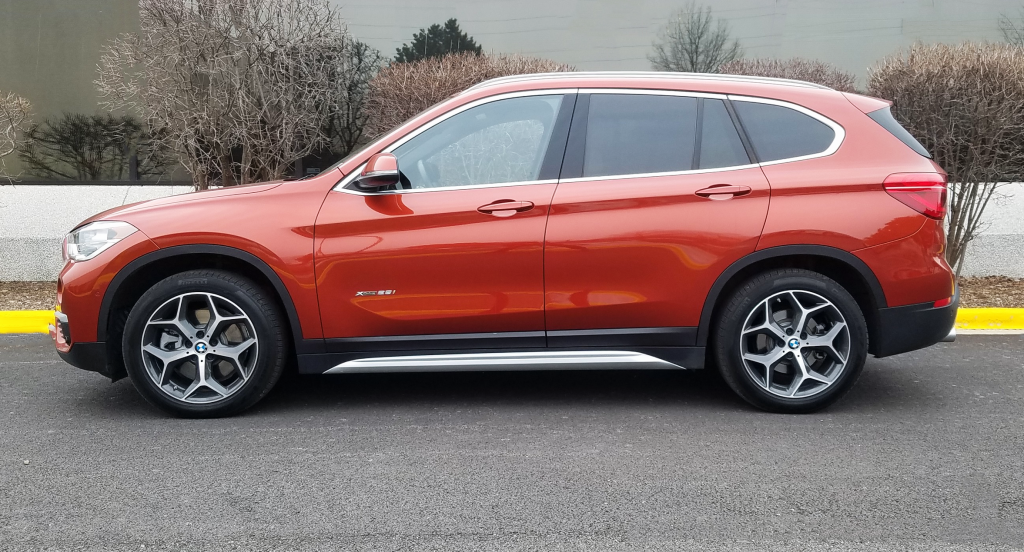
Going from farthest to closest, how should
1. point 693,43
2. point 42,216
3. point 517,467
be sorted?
point 693,43 → point 42,216 → point 517,467

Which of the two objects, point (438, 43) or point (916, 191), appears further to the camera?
point (438, 43)

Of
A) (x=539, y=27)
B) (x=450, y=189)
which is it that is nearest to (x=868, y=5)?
(x=539, y=27)

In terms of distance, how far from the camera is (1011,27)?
1159cm

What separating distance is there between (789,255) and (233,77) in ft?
21.2

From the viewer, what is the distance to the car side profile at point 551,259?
4.46 metres

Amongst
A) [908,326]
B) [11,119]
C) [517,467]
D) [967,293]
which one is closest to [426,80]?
[11,119]

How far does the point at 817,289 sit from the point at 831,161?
2.18 feet

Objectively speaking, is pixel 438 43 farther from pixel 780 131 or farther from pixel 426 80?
pixel 780 131

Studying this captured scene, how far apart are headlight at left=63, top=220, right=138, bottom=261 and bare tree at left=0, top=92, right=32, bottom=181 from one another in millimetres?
6002

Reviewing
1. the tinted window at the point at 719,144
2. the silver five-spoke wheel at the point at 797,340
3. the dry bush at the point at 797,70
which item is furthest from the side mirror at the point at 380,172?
the dry bush at the point at 797,70

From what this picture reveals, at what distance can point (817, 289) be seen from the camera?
14.7 feet

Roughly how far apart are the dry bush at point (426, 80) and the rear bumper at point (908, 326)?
5739 mm

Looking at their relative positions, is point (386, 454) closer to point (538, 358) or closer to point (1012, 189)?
point (538, 358)

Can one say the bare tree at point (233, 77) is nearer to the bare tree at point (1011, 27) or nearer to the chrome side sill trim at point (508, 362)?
the chrome side sill trim at point (508, 362)
